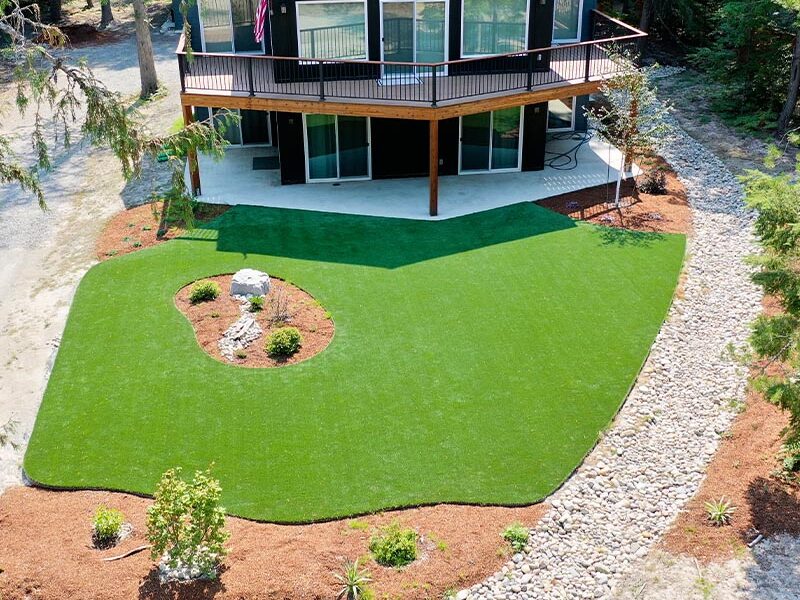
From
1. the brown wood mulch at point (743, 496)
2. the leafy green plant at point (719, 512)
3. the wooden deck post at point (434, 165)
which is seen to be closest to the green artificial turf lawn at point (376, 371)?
the wooden deck post at point (434, 165)

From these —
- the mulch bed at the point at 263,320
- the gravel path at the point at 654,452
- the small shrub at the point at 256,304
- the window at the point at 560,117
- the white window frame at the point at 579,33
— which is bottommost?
the gravel path at the point at 654,452

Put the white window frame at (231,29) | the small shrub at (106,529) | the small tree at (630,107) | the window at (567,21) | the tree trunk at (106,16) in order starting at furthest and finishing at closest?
the tree trunk at (106,16) → the window at (567,21) → the white window frame at (231,29) → the small tree at (630,107) → the small shrub at (106,529)

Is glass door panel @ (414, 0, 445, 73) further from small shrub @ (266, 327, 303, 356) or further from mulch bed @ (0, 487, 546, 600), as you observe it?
mulch bed @ (0, 487, 546, 600)

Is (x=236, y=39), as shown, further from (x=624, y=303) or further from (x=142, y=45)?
(x=624, y=303)

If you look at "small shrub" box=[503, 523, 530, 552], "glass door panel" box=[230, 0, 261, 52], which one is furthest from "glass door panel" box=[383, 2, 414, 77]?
"small shrub" box=[503, 523, 530, 552]

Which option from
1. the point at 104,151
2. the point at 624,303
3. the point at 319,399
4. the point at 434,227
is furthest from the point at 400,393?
the point at 104,151

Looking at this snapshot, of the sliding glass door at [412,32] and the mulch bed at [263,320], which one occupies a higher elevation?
the sliding glass door at [412,32]

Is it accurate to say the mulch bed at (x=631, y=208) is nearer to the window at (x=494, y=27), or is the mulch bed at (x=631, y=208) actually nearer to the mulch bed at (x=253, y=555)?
the window at (x=494, y=27)
